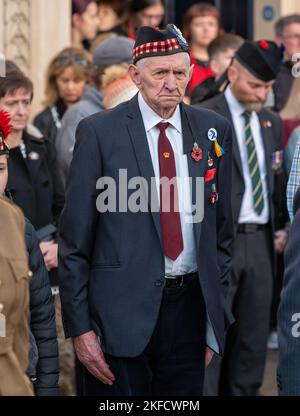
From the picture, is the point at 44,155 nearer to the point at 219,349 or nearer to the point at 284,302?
the point at 219,349

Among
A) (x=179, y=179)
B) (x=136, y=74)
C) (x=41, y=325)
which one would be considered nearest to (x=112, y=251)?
(x=179, y=179)

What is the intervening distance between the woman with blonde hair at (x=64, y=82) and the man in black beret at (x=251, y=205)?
1.46 metres

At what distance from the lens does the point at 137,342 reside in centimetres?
497

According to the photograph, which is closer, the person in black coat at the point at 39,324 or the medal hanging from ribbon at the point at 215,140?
the person in black coat at the point at 39,324

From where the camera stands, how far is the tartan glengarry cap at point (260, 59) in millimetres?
6934

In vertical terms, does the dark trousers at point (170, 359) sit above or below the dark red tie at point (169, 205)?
below

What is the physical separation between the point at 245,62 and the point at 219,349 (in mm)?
2358

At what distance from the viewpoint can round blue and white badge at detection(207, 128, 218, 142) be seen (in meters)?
5.23

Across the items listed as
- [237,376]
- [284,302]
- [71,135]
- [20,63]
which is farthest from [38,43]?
[284,302]

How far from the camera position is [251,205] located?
6965 millimetres

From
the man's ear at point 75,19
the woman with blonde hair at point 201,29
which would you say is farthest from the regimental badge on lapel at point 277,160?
the man's ear at point 75,19

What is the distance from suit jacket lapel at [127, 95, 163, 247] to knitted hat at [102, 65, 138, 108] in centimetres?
137

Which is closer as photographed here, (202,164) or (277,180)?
(202,164)

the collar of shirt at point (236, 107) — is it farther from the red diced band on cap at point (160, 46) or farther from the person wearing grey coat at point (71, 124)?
the red diced band on cap at point (160, 46)
